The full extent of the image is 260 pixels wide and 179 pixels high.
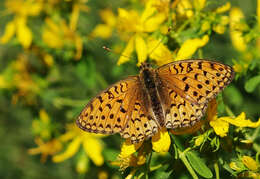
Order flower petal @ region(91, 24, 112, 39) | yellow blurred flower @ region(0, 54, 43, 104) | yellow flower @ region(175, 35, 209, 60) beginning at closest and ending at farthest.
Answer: yellow flower @ region(175, 35, 209, 60) → yellow blurred flower @ region(0, 54, 43, 104) → flower petal @ region(91, 24, 112, 39)

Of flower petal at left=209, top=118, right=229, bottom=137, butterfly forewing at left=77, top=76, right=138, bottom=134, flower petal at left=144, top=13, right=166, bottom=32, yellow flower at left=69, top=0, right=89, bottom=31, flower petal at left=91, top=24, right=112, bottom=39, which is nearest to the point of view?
flower petal at left=209, top=118, right=229, bottom=137

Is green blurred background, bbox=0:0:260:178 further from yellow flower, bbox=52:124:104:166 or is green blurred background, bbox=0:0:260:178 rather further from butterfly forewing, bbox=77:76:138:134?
butterfly forewing, bbox=77:76:138:134

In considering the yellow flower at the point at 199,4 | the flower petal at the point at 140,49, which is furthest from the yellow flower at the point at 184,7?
the flower petal at the point at 140,49

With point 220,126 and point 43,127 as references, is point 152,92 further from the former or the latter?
point 43,127

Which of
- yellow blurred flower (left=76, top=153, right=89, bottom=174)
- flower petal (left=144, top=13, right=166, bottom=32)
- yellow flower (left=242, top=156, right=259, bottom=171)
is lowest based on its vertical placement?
yellow blurred flower (left=76, top=153, right=89, bottom=174)

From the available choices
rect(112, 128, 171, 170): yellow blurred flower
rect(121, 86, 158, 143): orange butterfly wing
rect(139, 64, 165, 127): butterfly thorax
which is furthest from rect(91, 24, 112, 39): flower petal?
rect(112, 128, 171, 170): yellow blurred flower

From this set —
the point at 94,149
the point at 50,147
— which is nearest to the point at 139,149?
the point at 94,149

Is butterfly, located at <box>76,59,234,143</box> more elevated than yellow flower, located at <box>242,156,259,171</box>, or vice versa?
butterfly, located at <box>76,59,234,143</box>
